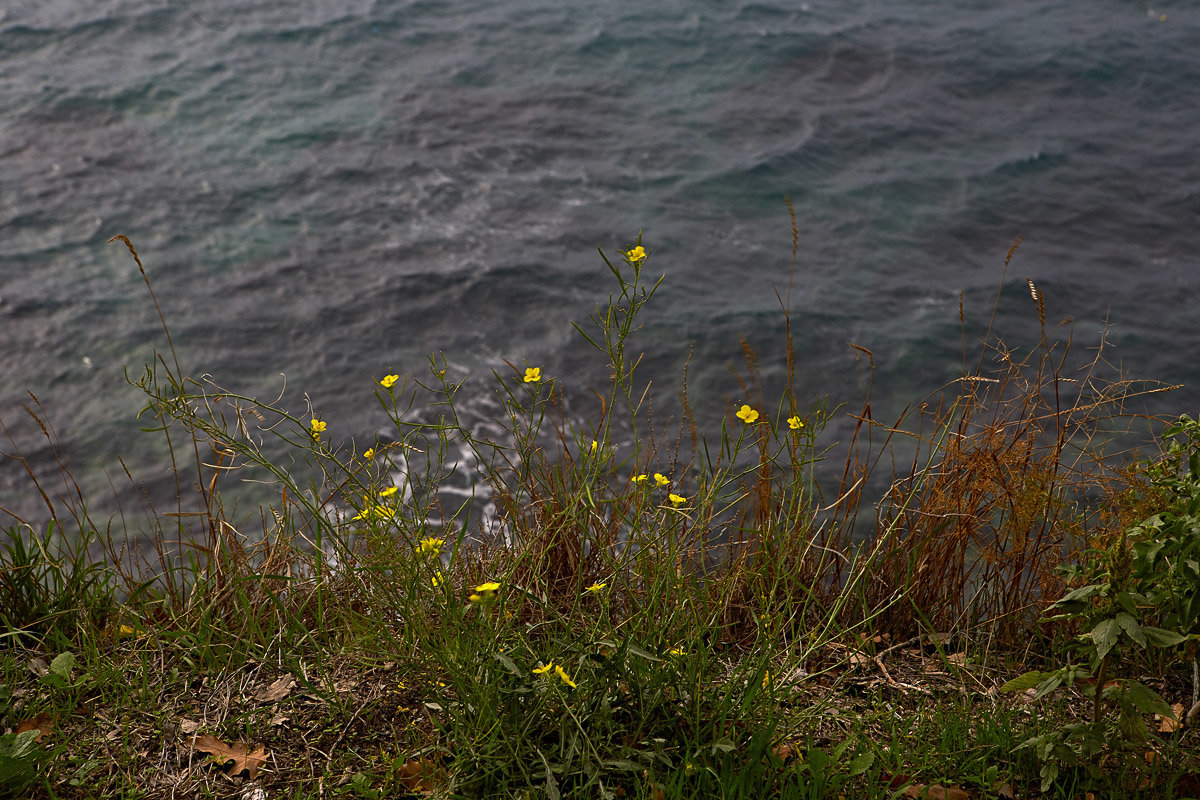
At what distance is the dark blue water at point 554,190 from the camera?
7.20 m

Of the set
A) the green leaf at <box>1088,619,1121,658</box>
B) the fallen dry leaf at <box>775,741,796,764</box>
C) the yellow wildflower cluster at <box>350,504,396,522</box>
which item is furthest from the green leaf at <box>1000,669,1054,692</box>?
the yellow wildflower cluster at <box>350,504,396,522</box>

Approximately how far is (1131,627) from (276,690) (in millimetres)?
2065

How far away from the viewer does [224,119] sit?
9.61m

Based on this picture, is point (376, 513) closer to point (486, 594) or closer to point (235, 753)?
point (486, 594)

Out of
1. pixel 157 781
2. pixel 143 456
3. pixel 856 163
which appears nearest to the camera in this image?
pixel 157 781

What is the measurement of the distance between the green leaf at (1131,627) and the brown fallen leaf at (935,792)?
55 centimetres

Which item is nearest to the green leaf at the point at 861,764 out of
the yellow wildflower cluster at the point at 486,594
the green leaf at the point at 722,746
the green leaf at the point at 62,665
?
the green leaf at the point at 722,746

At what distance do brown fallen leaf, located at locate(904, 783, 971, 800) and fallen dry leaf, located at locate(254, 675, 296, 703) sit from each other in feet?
5.18

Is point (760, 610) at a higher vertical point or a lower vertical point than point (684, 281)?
higher

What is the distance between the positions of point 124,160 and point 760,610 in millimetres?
8221

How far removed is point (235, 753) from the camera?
237cm

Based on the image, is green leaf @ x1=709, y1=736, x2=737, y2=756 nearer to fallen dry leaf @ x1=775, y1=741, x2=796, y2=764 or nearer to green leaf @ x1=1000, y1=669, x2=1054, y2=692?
fallen dry leaf @ x1=775, y1=741, x2=796, y2=764

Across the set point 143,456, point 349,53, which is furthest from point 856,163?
point 143,456

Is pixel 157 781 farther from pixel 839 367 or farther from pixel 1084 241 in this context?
pixel 1084 241
